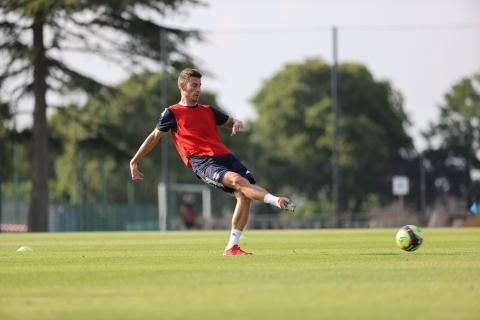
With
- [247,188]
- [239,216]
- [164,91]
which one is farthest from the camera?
[164,91]

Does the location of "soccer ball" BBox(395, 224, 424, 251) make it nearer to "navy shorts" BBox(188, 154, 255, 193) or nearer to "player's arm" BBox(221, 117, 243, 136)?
"navy shorts" BBox(188, 154, 255, 193)

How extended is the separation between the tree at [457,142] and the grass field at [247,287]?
33.6m

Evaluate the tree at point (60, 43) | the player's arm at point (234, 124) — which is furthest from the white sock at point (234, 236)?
the tree at point (60, 43)

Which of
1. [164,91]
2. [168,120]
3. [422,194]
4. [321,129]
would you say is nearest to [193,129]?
[168,120]

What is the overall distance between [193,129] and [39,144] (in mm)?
26146

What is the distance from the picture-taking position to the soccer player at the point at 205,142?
1210cm

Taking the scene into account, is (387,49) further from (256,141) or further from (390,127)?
(256,141)

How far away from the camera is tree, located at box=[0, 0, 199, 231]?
121ft

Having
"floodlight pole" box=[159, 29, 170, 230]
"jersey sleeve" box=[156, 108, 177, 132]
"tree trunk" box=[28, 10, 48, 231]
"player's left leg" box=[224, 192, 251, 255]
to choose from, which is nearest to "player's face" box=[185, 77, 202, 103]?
"jersey sleeve" box=[156, 108, 177, 132]

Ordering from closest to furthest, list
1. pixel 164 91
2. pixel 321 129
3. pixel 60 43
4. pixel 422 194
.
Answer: pixel 60 43, pixel 164 91, pixel 422 194, pixel 321 129

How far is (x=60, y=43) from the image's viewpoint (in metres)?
37.7

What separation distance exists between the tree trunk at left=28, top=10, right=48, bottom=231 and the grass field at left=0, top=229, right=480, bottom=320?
2580cm

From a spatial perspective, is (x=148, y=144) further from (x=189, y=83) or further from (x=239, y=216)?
(x=239, y=216)

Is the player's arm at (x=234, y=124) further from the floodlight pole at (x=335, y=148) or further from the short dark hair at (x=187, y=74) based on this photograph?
the floodlight pole at (x=335, y=148)
